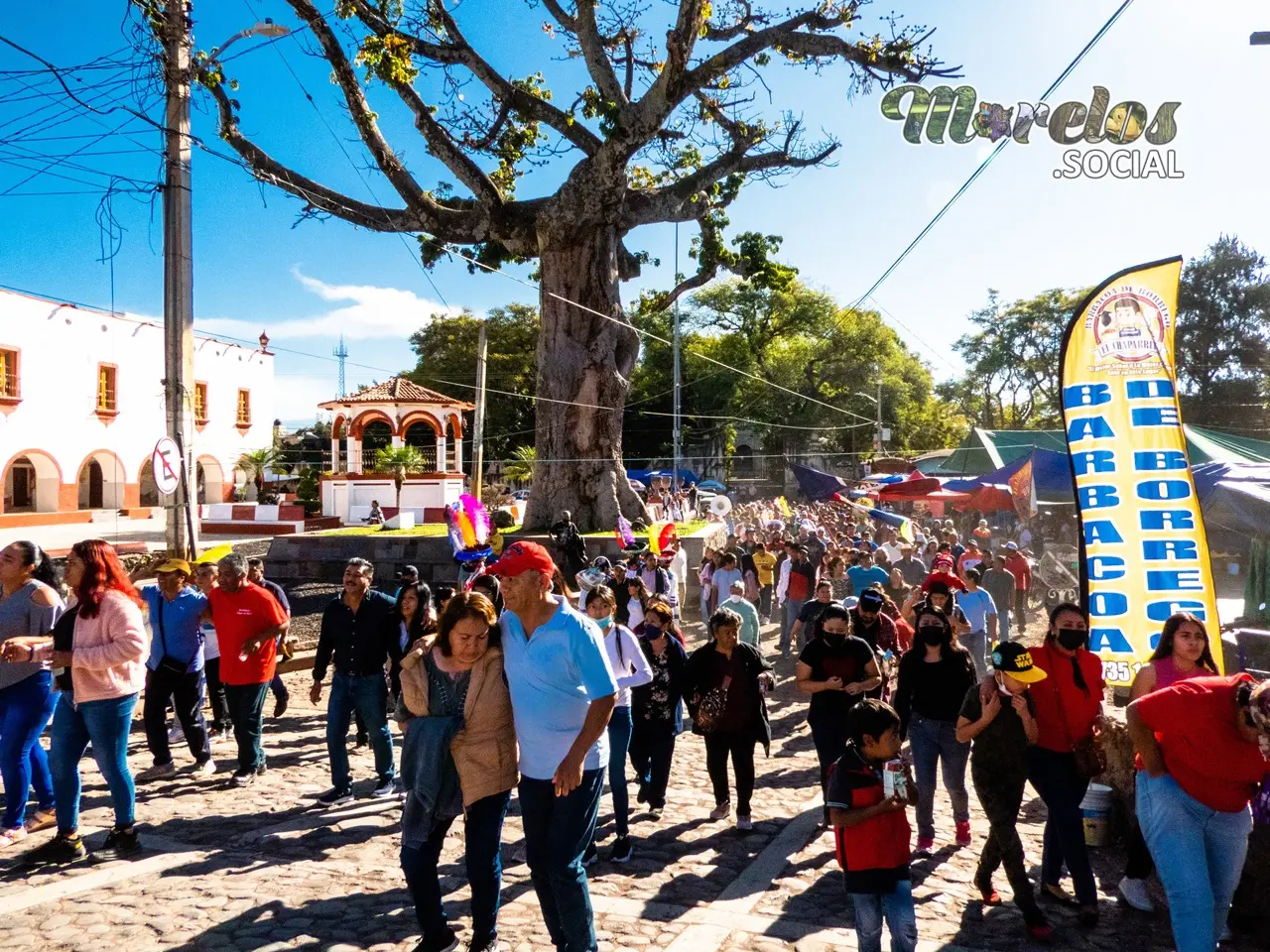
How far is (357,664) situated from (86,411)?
102ft

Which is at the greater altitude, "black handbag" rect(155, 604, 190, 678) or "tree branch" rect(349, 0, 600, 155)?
"tree branch" rect(349, 0, 600, 155)

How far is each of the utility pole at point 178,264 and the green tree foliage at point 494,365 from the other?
36.5 metres

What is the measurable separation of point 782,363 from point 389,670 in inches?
1767

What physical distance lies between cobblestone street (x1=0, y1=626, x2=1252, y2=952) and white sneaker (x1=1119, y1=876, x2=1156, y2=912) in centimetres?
5

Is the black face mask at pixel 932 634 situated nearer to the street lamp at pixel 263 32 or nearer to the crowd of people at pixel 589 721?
the crowd of people at pixel 589 721

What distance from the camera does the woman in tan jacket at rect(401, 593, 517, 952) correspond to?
3.45 meters

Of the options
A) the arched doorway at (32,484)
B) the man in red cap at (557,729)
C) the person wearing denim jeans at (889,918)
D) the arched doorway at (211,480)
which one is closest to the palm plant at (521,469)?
the arched doorway at (211,480)

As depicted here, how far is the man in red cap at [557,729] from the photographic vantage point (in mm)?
3250

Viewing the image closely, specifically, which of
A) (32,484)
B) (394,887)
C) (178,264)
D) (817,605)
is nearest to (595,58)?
(178,264)

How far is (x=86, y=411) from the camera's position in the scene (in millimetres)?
Answer: 31078

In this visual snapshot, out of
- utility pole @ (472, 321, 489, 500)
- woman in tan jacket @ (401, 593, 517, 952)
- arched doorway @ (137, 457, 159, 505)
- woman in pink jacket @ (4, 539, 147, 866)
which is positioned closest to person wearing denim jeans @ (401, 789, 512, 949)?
woman in tan jacket @ (401, 593, 517, 952)

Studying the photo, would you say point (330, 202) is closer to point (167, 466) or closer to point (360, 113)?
point (360, 113)

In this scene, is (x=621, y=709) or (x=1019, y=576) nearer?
(x=621, y=709)

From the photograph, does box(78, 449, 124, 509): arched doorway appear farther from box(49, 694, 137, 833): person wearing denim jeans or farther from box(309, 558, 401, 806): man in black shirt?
box(49, 694, 137, 833): person wearing denim jeans
